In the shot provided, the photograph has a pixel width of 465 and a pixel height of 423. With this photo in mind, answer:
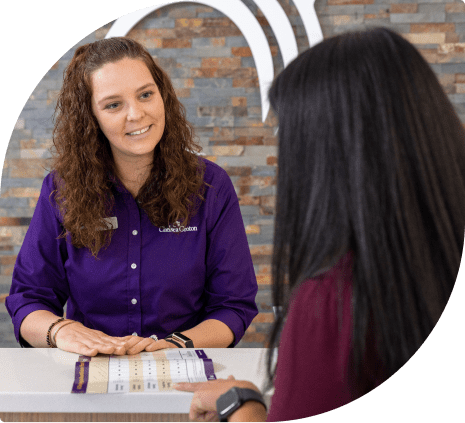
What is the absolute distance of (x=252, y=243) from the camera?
1621mm

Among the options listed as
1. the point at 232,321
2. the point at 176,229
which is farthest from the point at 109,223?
the point at 232,321

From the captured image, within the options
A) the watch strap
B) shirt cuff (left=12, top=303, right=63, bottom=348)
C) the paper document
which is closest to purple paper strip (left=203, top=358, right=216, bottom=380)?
the paper document

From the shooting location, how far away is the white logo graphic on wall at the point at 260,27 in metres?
1.53

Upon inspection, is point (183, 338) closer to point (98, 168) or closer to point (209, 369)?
point (209, 369)

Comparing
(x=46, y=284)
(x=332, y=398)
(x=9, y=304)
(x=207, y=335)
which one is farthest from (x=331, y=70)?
(x=9, y=304)

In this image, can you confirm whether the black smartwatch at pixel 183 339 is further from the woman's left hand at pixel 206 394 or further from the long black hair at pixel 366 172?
the long black hair at pixel 366 172

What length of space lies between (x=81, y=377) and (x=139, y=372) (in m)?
0.14

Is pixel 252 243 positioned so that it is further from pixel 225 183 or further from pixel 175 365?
pixel 175 365

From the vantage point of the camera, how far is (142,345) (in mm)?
1462

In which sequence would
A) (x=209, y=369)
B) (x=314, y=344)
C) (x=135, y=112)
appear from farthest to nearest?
(x=135, y=112), (x=209, y=369), (x=314, y=344)

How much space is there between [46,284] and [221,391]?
0.69 metres

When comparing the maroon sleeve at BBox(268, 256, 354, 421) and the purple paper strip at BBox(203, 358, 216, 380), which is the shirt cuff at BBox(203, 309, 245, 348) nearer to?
the purple paper strip at BBox(203, 358, 216, 380)

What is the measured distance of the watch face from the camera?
1.28m

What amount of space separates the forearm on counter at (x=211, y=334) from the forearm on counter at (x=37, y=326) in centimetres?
38
